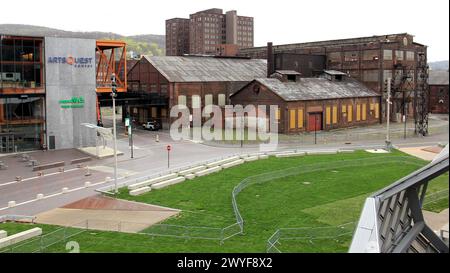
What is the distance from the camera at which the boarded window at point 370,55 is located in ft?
250

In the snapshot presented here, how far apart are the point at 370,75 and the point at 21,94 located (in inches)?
2050

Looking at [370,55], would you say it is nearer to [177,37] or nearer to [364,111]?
[364,111]

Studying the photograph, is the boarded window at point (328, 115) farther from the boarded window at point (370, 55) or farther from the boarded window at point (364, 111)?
the boarded window at point (370, 55)

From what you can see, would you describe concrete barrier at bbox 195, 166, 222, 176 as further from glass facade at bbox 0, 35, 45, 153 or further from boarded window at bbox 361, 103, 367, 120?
boarded window at bbox 361, 103, 367, 120

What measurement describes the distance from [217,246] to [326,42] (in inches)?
2956

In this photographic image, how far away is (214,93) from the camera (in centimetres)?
7294

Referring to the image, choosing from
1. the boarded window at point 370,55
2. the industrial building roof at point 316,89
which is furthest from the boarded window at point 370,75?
the boarded window at point 370,55

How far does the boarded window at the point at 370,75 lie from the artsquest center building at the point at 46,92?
4388 cm

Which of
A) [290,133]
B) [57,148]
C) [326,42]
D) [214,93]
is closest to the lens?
[57,148]

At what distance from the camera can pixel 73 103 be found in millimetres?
51719

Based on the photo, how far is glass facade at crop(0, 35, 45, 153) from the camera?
47.8 metres

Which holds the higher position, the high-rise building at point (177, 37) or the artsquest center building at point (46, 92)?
the high-rise building at point (177, 37)
